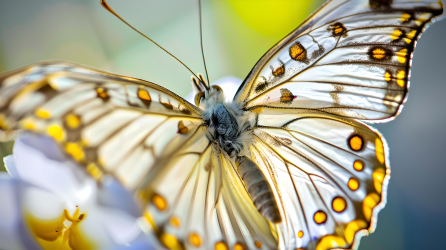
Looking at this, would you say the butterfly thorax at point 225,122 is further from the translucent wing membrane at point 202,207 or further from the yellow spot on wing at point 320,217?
the yellow spot on wing at point 320,217

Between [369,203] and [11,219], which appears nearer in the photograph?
[11,219]

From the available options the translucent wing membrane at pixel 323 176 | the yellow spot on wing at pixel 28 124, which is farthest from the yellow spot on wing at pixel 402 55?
the yellow spot on wing at pixel 28 124

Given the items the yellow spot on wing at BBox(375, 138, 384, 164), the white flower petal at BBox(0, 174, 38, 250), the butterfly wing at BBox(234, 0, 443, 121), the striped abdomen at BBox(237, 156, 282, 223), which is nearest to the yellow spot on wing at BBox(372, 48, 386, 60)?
the butterfly wing at BBox(234, 0, 443, 121)

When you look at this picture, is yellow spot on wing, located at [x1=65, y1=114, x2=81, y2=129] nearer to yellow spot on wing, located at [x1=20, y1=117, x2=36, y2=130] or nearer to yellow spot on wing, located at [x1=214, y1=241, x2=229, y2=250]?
yellow spot on wing, located at [x1=20, y1=117, x2=36, y2=130]

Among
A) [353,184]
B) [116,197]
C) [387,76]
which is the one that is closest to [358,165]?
[353,184]

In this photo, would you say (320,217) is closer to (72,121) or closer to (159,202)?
(159,202)

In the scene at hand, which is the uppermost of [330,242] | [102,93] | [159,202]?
[102,93]

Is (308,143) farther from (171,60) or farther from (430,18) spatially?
(171,60)
